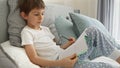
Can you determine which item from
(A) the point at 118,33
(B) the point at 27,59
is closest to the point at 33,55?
(B) the point at 27,59

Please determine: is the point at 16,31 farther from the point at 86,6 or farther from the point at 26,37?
the point at 86,6

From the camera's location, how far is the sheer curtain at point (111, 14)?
248 cm

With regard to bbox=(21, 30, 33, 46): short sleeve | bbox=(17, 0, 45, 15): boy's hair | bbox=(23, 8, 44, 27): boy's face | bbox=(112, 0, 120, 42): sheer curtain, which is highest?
bbox=(17, 0, 45, 15): boy's hair

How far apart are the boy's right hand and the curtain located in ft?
4.14

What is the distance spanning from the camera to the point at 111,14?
2498 millimetres

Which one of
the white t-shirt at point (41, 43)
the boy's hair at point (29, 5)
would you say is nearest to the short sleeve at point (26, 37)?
the white t-shirt at point (41, 43)

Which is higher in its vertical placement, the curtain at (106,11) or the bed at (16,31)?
the bed at (16,31)

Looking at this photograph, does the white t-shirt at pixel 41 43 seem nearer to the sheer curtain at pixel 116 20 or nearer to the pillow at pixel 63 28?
the pillow at pixel 63 28

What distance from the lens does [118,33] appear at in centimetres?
250

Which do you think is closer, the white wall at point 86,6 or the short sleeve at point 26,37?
the short sleeve at point 26,37

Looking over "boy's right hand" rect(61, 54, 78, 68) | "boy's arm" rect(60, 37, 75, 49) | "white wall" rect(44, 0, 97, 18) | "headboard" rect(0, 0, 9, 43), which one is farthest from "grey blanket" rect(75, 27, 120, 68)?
"white wall" rect(44, 0, 97, 18)

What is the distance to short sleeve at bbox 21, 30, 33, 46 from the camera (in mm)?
1471

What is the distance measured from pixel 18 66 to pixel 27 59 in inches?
4.5

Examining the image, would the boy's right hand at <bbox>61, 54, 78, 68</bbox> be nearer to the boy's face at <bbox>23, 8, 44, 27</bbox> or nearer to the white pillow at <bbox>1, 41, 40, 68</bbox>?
the white pillow at <bbox>1, 41, 40, 68</bbox>
